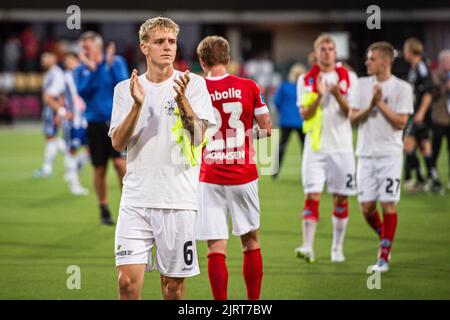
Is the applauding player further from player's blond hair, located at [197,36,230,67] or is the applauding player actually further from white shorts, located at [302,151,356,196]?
white shorts, located at [302,151,356,196]

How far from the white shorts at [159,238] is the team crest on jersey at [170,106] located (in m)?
0.66

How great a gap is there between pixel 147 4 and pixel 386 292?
31.1 m

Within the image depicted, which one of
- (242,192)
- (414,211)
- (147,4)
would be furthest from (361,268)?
(147,4)

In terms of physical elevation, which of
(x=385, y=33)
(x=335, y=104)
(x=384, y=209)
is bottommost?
(x=384, y=209)

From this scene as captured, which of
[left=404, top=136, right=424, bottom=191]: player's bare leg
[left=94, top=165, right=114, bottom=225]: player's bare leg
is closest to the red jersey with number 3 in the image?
[left=94, top=165, right=114, bottom=225]: player's bare leg

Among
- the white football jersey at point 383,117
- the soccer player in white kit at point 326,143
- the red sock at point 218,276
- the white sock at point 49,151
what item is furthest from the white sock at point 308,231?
the white sock at point 49,151

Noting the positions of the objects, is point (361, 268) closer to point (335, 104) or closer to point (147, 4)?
point (335, 104)

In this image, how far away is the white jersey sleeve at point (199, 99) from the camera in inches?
222

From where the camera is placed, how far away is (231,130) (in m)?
7.01

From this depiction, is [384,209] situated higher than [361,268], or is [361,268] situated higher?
[384,209]

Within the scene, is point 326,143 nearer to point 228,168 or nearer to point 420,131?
point 228,168

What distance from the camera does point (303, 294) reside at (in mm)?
7906

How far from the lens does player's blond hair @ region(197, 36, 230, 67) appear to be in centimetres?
698

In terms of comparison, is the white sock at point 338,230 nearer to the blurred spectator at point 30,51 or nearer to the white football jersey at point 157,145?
the white football jersey at point 157,145
